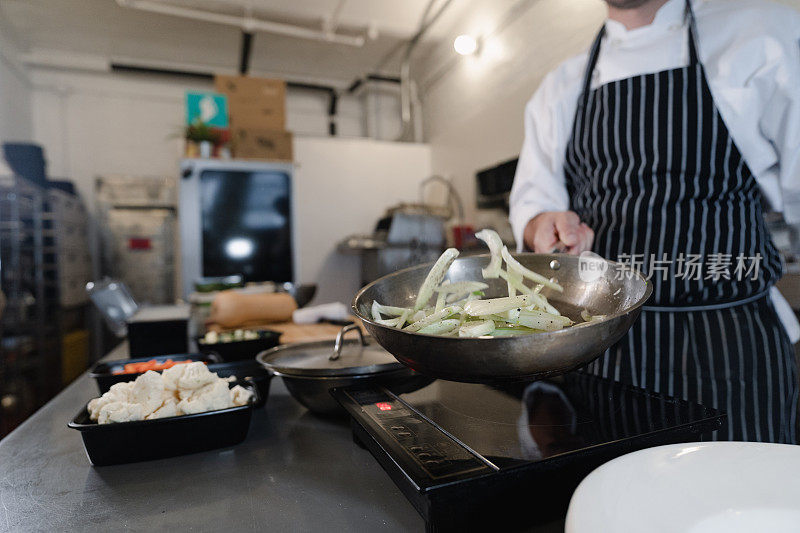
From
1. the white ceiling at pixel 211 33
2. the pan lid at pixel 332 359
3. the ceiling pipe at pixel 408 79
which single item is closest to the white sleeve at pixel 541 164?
the pan lid at pixel 332 359

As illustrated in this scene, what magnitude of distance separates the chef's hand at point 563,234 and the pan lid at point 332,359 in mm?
349

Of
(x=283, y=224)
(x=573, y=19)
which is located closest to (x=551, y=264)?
(x=573, y=19)

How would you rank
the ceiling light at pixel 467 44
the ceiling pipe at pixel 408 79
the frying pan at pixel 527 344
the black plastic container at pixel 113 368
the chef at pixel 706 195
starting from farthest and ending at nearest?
1. the ceiling pipe at pixel 408 79
2. the ceiling light at pixel 467 44
3. the chef at pixel 706 195
4. the black plastic container at pixel 113 368
5. the frying pan at pixel 527 344

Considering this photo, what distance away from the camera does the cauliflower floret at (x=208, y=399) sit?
62cm

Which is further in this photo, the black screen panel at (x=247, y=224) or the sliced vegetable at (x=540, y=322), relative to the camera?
the black screen panel at (x=247, y=224)

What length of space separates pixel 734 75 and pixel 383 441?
3.20 feet

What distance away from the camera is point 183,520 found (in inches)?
19.1

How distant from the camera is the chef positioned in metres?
0.92

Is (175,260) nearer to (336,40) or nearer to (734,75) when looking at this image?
(336,40)

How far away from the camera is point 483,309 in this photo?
1.81 feet

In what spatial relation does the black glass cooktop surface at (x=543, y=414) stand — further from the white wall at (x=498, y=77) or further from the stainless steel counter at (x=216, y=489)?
the white wall at (x=498, y=77)

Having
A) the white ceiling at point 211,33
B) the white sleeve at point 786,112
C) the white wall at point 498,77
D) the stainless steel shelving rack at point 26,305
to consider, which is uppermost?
the white ceiling at point 211,33

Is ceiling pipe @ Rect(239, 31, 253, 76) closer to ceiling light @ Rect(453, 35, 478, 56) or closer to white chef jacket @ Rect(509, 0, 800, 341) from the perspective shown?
ceiling light @ Rect(453, 35, 478, 56)

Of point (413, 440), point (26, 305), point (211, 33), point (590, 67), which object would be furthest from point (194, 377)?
point (211, 33)
